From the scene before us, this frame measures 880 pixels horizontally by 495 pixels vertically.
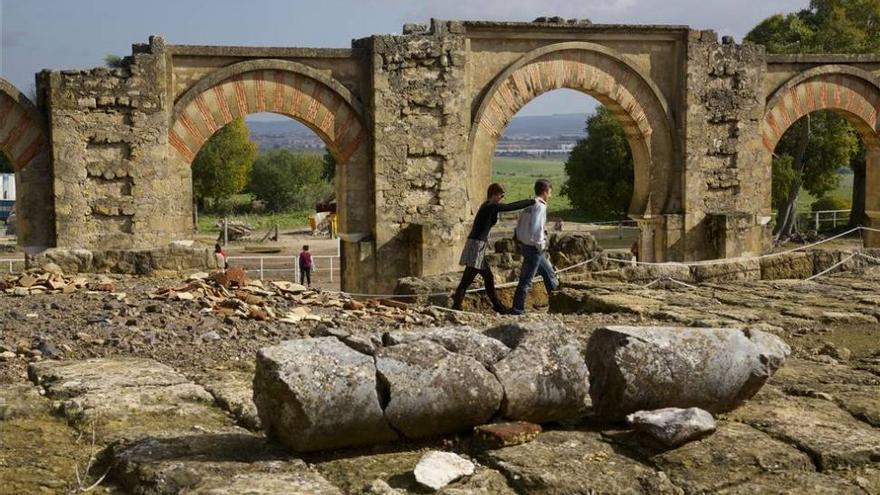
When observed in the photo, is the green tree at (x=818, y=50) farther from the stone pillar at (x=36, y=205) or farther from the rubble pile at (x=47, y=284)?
the rubble pile at (x=47, y=284)

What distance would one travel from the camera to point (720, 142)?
45.5ft

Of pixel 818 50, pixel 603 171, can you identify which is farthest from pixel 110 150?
pixel 603 171

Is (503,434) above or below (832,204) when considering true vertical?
below

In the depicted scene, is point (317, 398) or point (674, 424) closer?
point (317, 398)

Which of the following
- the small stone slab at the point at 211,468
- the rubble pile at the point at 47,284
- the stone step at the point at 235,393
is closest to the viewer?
the small stone slab at the point at 211,468

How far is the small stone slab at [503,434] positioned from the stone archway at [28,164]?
8667 millimetres

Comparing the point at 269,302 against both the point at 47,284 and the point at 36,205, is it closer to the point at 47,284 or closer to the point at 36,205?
the point at 47,284

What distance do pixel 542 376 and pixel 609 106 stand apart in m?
10.1

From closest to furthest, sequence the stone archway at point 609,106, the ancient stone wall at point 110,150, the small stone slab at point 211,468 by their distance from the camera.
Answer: the small stone slab at point 211,468
the ancient stone wall at point 110,150
the stone archway at point 609,106

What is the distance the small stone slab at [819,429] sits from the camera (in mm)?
3939

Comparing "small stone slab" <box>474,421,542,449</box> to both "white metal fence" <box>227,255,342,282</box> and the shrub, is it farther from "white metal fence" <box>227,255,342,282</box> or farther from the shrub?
the shrub

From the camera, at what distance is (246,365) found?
5562 mm

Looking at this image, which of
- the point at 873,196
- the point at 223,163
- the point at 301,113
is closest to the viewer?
the point at 301,113

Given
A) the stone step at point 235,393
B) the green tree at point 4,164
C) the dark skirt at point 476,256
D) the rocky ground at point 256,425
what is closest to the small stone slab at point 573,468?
the rocky ground at point 256,425
